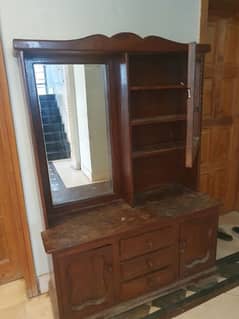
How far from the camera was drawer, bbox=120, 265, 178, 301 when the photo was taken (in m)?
1.69

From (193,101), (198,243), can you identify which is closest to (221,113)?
(193,101)

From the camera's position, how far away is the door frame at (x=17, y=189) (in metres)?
1.57

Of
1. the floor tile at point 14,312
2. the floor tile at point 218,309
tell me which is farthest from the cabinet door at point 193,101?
the floor tile at point 14,312

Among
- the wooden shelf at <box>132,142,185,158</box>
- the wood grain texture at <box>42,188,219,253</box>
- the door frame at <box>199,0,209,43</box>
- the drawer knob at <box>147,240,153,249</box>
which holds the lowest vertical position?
the drawer knob at <box>147,240,153,249</box>

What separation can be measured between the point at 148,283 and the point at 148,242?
32 cm

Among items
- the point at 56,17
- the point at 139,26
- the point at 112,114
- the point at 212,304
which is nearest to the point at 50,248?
the point at 112,114

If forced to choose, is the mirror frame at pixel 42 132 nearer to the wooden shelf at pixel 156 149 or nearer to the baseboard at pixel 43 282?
the wooden shelf at pixel 156 149

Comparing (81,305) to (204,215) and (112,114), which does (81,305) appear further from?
(112,114)

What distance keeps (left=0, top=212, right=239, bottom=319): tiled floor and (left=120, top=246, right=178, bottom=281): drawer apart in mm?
342

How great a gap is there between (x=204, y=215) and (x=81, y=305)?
0.98 m

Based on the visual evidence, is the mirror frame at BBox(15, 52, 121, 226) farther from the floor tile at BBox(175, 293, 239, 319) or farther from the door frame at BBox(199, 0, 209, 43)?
the floor tile at BBox(175, 293, 239, 319)

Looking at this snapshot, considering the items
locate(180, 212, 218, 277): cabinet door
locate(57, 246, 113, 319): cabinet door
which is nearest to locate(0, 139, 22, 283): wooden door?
locate(57, 246, 113, 319): cabinet door

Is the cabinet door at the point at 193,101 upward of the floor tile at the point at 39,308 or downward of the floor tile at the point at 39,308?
upward

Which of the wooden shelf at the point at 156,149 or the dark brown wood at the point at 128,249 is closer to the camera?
the dark brown wood at the point at 128,249
